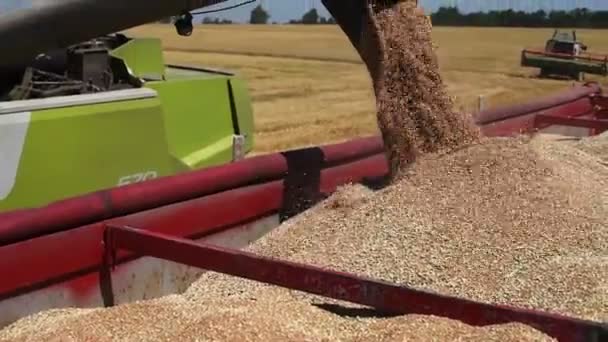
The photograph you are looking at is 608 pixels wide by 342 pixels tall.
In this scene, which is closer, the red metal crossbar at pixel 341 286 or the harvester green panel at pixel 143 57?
the red metal crossbar at pixel 341 286

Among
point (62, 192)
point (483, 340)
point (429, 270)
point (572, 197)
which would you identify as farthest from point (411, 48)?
point (483, 340)

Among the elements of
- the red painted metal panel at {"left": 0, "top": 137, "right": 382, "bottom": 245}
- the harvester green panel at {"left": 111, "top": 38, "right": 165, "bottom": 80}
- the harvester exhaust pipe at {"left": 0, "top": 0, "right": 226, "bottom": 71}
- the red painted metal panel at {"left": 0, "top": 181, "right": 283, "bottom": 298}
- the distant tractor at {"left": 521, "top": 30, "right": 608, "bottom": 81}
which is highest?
the harvester exhaust pipe at {"left": 0, "top": 0, "right": 226, "bottom": 71}

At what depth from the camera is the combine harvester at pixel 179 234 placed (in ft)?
7.72

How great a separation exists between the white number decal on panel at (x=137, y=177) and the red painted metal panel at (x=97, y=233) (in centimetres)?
40

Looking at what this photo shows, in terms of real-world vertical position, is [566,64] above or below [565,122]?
below

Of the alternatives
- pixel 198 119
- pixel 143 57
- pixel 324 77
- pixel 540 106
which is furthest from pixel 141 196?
pixel 324 77

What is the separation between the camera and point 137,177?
3.57 metres

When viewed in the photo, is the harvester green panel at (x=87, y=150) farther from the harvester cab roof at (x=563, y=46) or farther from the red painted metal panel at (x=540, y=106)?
the harvester cab roof at (x=563, y=46)

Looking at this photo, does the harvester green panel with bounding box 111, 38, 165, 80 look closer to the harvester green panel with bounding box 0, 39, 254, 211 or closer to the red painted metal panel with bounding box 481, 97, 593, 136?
the harvester green panel with bounding box 0, 39, 254, 211

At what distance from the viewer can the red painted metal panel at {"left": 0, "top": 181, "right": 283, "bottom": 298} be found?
255cm

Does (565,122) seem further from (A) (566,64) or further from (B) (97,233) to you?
(A) (566,64)

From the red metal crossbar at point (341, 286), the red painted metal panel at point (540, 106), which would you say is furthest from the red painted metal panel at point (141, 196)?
the red painted metal panel at point (540, 106)

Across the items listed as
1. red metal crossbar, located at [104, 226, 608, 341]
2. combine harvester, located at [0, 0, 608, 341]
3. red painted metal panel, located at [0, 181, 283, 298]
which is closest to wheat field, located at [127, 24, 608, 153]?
combine harvester, located at [0, 0, 608, 341]

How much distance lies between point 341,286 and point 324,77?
1616 centimetres
